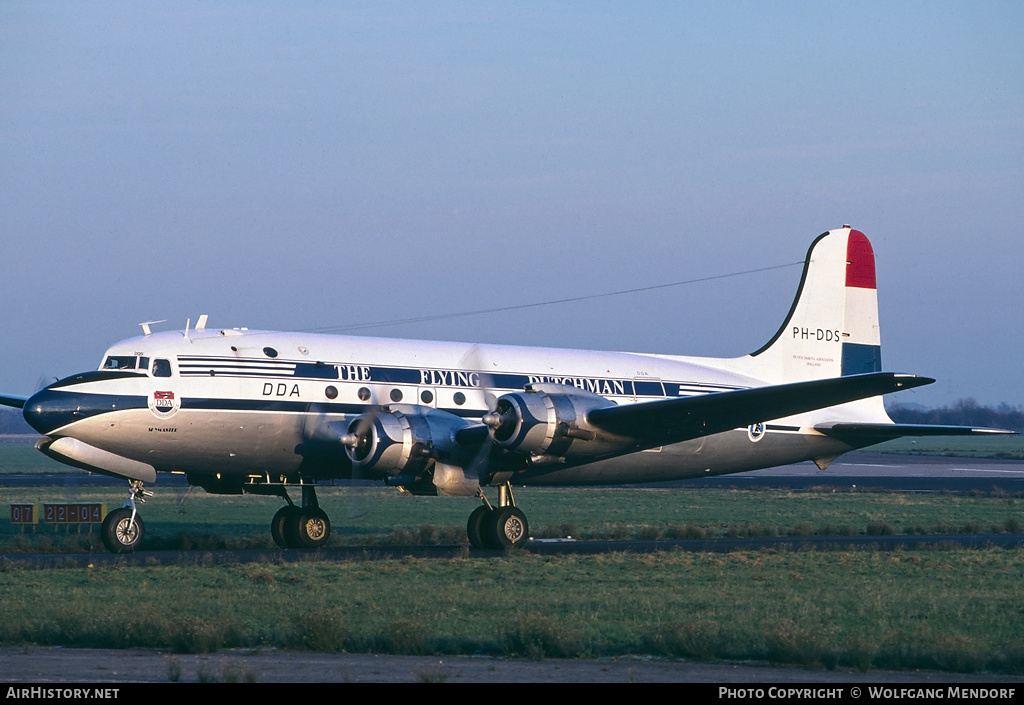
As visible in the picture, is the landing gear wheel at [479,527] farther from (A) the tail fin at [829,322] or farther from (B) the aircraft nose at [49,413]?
(A) the tail fin at [829,322]

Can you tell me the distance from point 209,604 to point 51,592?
2644 mm

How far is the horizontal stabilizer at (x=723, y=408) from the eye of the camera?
19.7 m

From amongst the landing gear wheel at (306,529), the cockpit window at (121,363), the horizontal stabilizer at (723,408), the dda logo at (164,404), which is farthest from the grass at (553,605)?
the cockpit window at (121,363)

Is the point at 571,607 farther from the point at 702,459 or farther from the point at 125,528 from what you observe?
the point at 702,459

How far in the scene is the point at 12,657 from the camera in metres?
10.8

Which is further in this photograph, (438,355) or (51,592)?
(438,355)

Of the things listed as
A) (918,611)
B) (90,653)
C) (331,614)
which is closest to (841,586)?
(918,611)

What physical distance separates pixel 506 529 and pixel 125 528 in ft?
21.9

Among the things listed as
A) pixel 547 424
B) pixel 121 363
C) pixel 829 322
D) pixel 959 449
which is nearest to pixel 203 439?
pixel 121 363

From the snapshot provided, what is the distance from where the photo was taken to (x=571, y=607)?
1476cm

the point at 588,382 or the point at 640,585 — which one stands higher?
the point at 588,382

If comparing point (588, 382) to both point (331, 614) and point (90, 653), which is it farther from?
point (90, 653)
